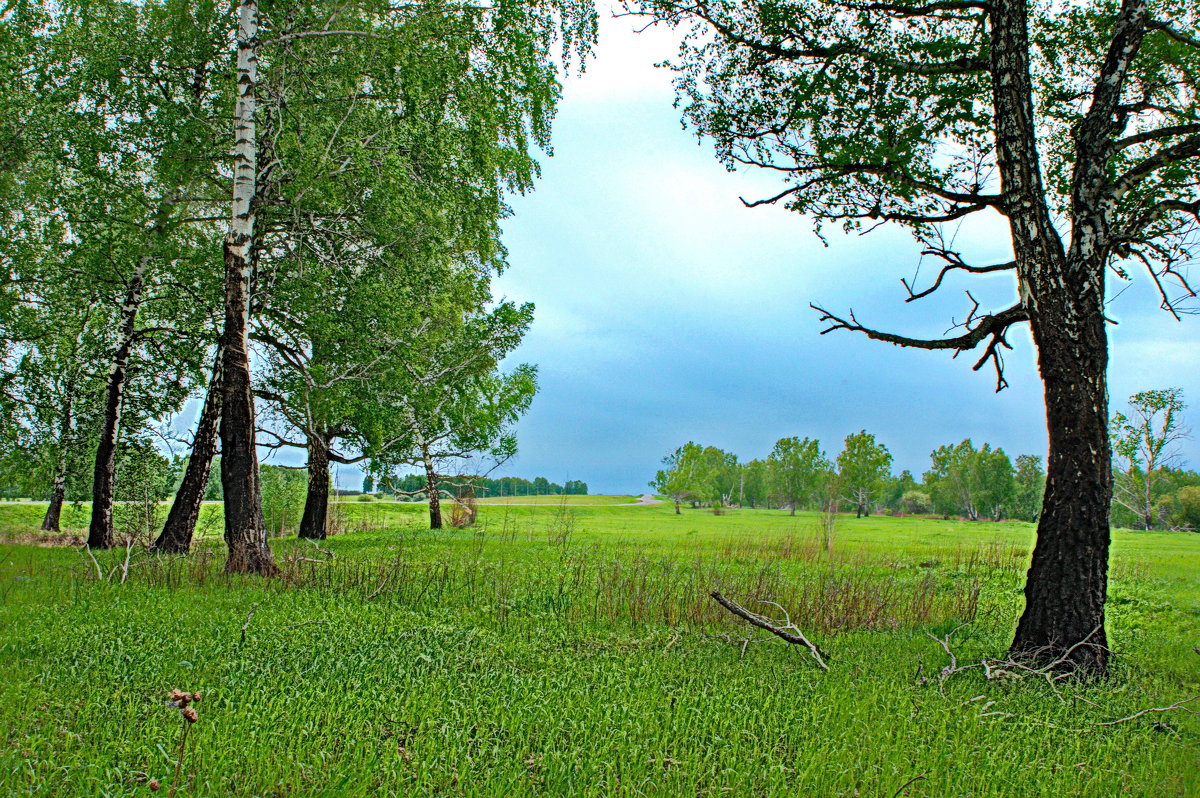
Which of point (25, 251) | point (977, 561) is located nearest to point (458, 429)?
point (25, 251)

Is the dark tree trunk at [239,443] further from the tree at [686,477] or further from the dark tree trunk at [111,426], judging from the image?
the tree at [686,477]

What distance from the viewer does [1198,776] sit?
12.9ft

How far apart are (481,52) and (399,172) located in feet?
8.74

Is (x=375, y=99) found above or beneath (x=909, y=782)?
above

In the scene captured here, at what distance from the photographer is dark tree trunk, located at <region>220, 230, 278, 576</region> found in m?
9.06

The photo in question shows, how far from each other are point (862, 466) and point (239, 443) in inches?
2609

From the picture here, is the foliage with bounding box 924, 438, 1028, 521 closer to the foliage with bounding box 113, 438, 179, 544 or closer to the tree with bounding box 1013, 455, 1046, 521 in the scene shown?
the tree with bounding box 1013, 455, 1046, 521

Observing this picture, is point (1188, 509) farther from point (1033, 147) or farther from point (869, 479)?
point (1033, 147)

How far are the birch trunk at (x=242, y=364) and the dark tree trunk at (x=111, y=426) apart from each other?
19.2 ft

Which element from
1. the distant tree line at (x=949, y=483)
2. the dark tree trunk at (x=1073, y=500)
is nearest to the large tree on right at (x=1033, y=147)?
the dark tree trunk at (x=1073, y=500)

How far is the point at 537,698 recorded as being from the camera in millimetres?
4312

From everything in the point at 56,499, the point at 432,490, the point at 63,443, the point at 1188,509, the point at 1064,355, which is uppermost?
the point at 1064,355

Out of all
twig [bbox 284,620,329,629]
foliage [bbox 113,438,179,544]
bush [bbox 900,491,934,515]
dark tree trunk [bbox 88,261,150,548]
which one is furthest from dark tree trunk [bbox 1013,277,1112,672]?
bush [bbox 900,491,934,515]

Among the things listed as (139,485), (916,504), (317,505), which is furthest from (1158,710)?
(916,504)
